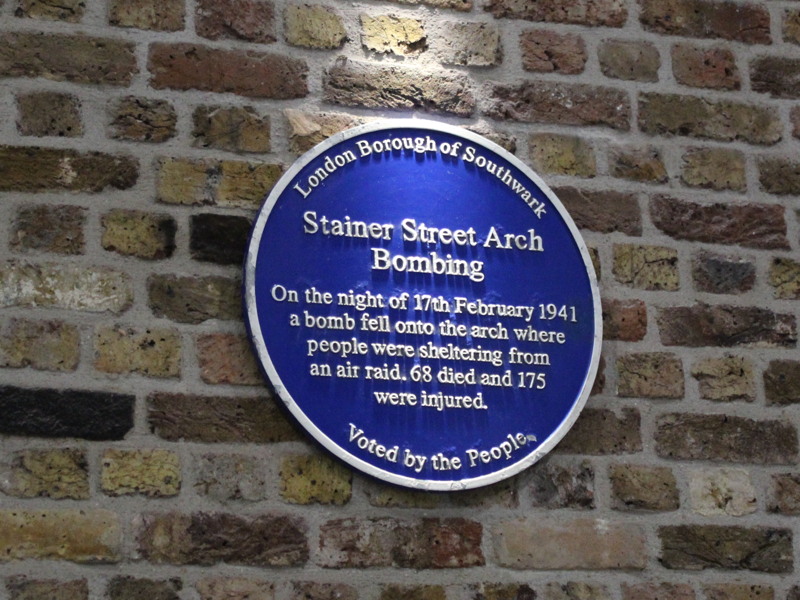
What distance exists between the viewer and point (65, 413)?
7.53 feet

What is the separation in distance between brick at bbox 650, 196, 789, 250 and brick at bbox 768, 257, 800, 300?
4 cm

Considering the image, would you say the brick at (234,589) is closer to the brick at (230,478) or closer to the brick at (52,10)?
the brick at (230,478)

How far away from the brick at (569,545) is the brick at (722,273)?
1.80ft

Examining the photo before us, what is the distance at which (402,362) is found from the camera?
2.47 meters

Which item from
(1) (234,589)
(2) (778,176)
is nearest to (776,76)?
(2) (778,176)

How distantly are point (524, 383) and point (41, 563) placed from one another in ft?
3.17

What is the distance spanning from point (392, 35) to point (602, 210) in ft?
1.88

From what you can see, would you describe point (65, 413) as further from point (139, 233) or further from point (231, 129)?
point (231, 129)

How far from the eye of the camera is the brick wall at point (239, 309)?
7.55ft

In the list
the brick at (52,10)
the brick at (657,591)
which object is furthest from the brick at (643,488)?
the brick at (52,10)

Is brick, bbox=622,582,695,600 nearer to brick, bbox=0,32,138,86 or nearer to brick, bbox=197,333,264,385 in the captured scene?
brick, bbox=197,333,264,385

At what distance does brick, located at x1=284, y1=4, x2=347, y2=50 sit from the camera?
263 centimetres

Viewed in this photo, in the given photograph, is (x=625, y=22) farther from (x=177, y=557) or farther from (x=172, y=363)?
(x=177, y=557)

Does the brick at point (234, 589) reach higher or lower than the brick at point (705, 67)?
lower
